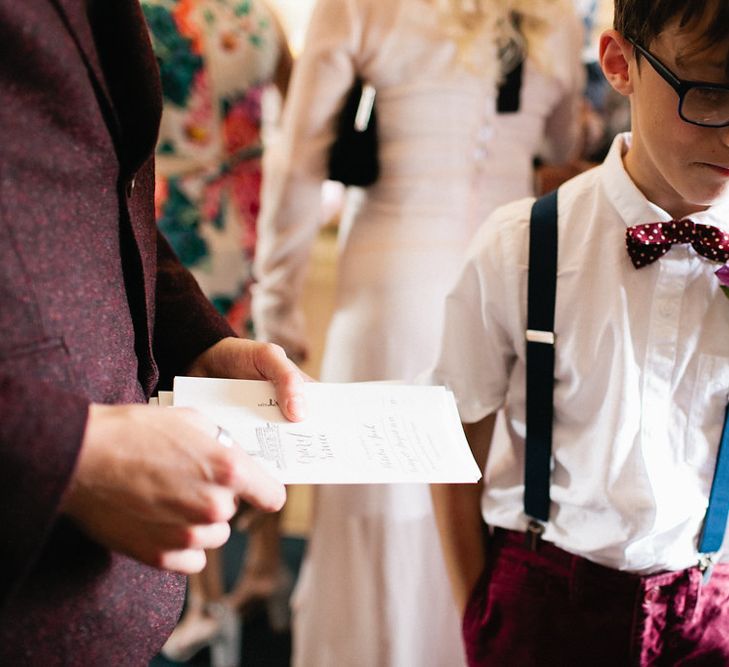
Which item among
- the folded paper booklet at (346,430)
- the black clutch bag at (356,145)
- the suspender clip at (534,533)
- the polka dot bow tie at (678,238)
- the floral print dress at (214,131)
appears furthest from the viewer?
the floral print dress at (214,131)

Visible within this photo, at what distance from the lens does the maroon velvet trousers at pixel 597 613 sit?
3.02 feet

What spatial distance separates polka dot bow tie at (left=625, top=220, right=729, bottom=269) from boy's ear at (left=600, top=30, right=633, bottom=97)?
166 mm

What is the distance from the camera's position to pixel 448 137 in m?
1.51

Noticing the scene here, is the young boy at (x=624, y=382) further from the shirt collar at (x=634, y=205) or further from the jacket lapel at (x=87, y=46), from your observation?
the jacket lapel at (x=87, y=46)

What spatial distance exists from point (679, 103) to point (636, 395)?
12.7 inches

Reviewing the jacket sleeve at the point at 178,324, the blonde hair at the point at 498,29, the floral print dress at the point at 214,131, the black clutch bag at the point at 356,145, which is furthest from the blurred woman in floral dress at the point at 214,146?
the jacket sleeve at the point at 178,324

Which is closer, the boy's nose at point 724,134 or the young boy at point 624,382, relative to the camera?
the boy's nose at point 724,134

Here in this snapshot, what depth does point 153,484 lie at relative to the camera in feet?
1.73

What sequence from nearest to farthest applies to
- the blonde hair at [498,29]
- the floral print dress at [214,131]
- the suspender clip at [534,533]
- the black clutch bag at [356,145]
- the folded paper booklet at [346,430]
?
the folded paper booklet at [346,430]
the suspender clip at [534,533]
the blonde hair at [498,29]
the black clutch bag at [356,145]
the floral print dress at [214,131]

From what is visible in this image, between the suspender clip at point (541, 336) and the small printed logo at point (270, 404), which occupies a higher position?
the suspender clip at point (541, 336)

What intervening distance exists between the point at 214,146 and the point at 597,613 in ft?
4.76

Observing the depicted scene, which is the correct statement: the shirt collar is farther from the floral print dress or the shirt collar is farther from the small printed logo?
the floral print dress

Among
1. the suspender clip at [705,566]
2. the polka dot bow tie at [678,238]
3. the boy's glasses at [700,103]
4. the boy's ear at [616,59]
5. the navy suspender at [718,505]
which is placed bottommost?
the suspender clip at [705,566]

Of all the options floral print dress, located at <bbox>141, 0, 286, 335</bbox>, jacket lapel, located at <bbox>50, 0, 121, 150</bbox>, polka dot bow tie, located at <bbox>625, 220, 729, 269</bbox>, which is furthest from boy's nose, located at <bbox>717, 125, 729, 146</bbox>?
floral print dress, located at <bbox>141, 0, 286, 335</bbox>
